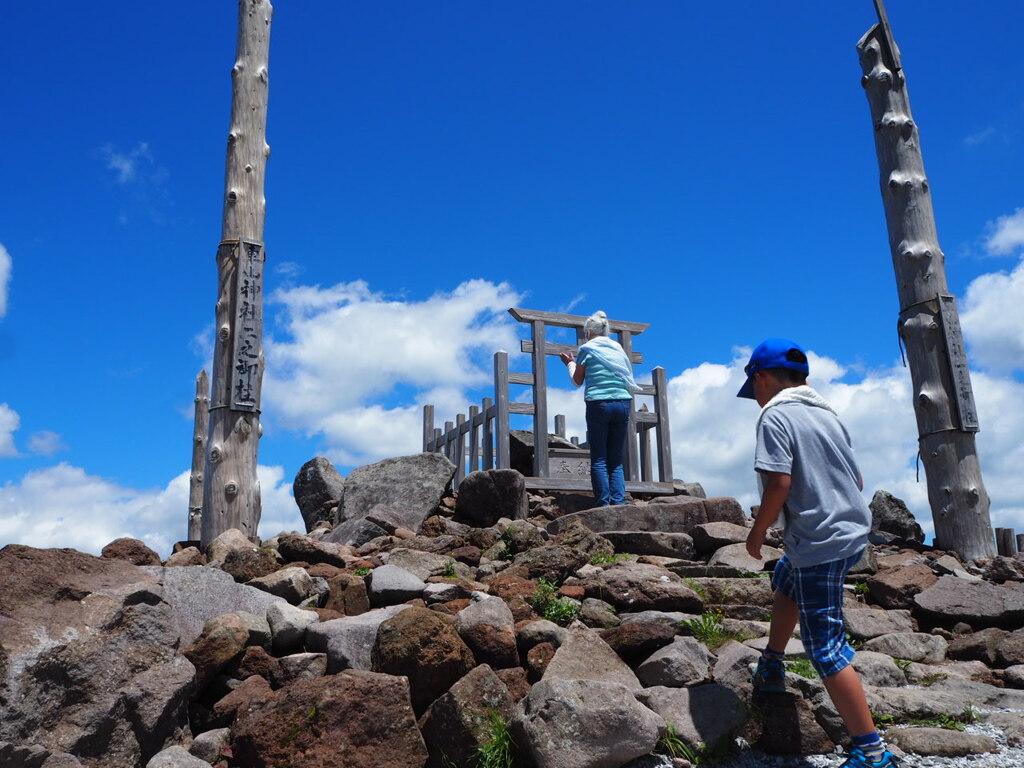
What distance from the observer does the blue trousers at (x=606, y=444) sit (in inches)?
367

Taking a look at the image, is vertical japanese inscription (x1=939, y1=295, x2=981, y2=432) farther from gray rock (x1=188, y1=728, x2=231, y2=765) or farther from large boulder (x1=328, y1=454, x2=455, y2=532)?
gray rock (x1=188, y1=728, x2=231, y2=765)

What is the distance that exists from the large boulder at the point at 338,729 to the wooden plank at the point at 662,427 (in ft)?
32.3

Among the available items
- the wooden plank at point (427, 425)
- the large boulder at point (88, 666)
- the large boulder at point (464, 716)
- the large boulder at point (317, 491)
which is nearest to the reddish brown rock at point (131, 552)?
the large boulder at point (88, 666)

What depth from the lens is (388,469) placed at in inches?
368

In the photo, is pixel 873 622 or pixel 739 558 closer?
pixel 873 622

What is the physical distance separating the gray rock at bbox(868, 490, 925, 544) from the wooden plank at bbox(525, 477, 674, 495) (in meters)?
3.19

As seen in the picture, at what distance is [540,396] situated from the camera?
1238cm

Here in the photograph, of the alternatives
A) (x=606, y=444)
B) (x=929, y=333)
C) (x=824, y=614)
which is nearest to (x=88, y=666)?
(x=824, y=614)

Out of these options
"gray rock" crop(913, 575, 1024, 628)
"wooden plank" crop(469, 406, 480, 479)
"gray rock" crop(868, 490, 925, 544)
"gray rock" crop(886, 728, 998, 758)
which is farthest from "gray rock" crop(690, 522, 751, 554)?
"wooden plank" crop(469, 406, 480, 479)

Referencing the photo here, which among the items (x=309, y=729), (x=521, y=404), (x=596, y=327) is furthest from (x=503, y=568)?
(x=521, y=404)

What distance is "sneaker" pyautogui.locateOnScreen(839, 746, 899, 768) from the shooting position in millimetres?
3680

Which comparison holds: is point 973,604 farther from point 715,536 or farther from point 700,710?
point 700,710

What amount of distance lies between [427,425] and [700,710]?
14.4 metres

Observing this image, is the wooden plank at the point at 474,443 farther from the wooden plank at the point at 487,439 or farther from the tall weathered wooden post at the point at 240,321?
the tall weathered wooden post at the point at 240,321
